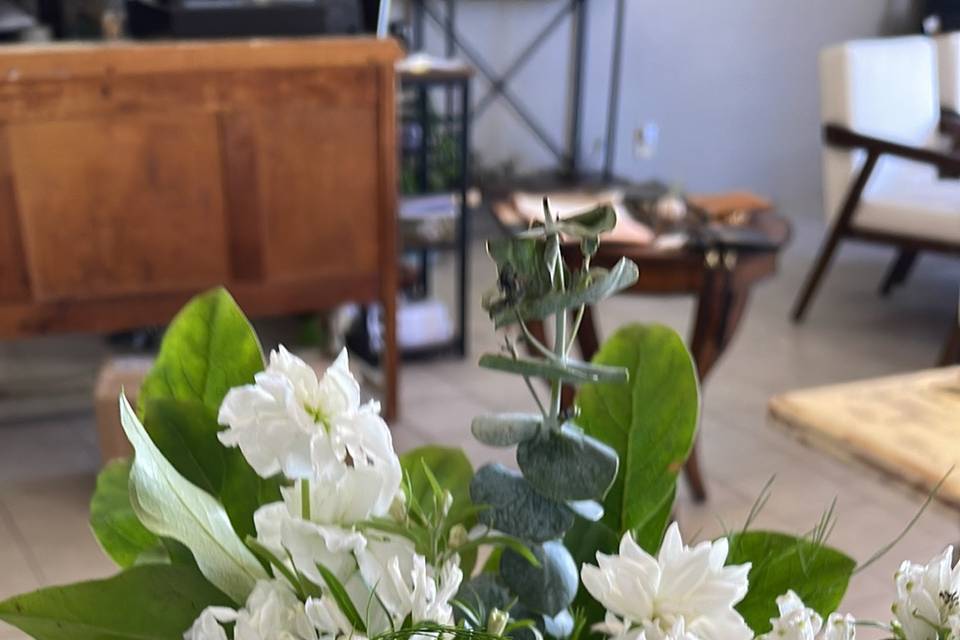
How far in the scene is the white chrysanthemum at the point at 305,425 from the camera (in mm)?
376

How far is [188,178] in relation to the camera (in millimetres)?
2211

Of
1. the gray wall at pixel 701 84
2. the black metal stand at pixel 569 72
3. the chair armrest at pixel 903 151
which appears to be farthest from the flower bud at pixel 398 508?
the gray wall at pixel 701 84

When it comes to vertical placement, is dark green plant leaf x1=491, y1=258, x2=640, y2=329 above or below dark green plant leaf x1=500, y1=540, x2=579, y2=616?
above

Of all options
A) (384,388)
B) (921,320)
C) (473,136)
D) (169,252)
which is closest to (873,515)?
(384,388)

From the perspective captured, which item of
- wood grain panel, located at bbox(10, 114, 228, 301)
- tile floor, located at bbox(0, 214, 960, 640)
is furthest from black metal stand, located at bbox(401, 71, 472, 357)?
wood grain panel, located at bbox(10, 114, 228, 301)

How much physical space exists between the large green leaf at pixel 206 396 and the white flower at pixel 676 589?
164mm

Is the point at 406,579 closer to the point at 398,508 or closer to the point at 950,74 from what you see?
the point at 398,508

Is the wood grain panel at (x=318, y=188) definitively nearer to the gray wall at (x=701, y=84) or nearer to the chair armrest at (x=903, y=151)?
the chair armrest at (x=903, y=151)

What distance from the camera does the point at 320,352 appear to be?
2760 millimetres

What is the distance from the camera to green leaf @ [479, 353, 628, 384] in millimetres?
376

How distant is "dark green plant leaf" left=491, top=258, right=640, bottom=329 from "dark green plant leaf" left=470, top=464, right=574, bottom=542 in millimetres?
73

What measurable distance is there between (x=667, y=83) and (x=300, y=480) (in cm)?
437

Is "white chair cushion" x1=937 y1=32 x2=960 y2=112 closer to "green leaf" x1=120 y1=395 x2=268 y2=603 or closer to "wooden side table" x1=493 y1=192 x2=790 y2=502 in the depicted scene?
"wooden side table" x1=493 y1=192 x2=790 y2=502

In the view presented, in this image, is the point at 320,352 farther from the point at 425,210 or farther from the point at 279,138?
the point at 279,138
